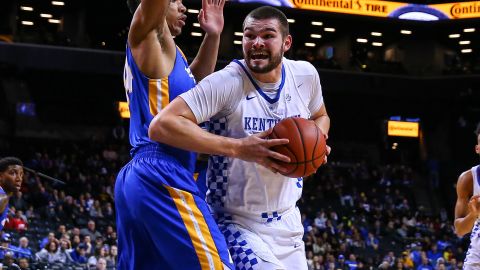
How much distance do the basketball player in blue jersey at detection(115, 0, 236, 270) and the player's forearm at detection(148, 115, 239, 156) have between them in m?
0.21

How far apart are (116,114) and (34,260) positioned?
1821 centimetres

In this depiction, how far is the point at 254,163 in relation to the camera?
165 inches

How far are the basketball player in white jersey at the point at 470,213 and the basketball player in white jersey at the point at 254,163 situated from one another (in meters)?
2.61

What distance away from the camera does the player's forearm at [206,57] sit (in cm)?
504

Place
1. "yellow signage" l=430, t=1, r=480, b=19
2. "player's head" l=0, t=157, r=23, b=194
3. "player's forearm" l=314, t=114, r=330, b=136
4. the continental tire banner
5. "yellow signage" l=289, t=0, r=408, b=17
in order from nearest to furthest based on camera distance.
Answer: "player's forearm" l=314, t=114, r=330, b=136, "player's head" l=0, t=157, r=23, b=194, "yellow signage" l=289, t=0, r=408, b=17, the continental tire banner, "yellow signage" l=430, t=1, r=480, b=19

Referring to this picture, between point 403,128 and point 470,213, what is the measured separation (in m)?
28.4

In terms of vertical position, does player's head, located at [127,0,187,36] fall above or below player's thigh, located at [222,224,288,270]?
above

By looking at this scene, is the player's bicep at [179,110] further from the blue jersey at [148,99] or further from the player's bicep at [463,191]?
the player's bicep at [463,191]

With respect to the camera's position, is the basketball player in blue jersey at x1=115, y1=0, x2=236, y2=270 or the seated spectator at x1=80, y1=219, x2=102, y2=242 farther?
the seated spectator at x1=80, y1=219, x2=102, y2=242

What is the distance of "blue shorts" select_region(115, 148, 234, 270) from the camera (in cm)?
387

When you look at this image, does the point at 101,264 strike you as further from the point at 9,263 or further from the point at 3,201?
the point at 3,201

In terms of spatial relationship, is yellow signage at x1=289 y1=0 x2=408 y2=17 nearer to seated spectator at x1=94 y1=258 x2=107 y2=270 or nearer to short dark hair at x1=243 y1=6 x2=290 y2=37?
seated spectator at x1=94 y1=258 x2=107 y2=270

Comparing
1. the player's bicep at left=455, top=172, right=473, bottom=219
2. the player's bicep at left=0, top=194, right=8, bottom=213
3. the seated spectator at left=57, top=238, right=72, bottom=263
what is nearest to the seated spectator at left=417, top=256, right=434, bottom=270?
the seated spectator at left=57, top=238, right=72, bottom=263

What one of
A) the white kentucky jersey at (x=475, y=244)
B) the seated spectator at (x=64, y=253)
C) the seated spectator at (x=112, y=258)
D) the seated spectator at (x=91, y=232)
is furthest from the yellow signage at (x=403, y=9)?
the white kentucky jersey at (x=475, y=244)
